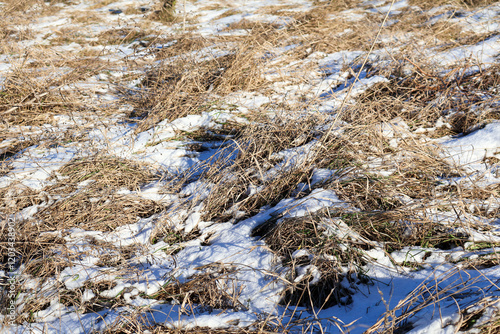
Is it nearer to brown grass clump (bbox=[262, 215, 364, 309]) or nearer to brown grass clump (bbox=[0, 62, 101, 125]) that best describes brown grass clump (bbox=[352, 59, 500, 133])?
brown grass clump (bbox=[262, 215, 364, 309])

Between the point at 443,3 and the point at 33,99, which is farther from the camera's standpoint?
the point at 443,3

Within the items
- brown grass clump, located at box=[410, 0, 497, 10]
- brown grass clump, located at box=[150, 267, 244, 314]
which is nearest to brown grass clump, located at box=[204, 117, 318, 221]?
brown grass clump, located at box=[150, 267, 244, 314]

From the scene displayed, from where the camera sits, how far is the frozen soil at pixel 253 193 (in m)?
1.49

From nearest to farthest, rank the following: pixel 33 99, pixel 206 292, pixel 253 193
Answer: pixel 206 292 < pixel 253 193 < pixel 33 99

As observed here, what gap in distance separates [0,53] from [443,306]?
5784 millimetres

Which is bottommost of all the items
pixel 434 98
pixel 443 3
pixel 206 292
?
pixel 206 292

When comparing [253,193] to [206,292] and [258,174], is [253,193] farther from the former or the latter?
[206,292]

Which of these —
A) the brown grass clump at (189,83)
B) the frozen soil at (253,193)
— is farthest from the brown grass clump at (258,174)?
the brown grass clump at (189,83)

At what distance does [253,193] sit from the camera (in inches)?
85.8

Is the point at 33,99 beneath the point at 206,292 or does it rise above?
above

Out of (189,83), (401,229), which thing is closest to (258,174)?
(401,229)

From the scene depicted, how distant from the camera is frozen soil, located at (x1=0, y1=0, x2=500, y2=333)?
4.88ft

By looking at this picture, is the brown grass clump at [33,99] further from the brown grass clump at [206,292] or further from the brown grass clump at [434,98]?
the brown grass clump at [434,98]

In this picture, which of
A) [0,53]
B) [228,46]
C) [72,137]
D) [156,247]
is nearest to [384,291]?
[156,247]
